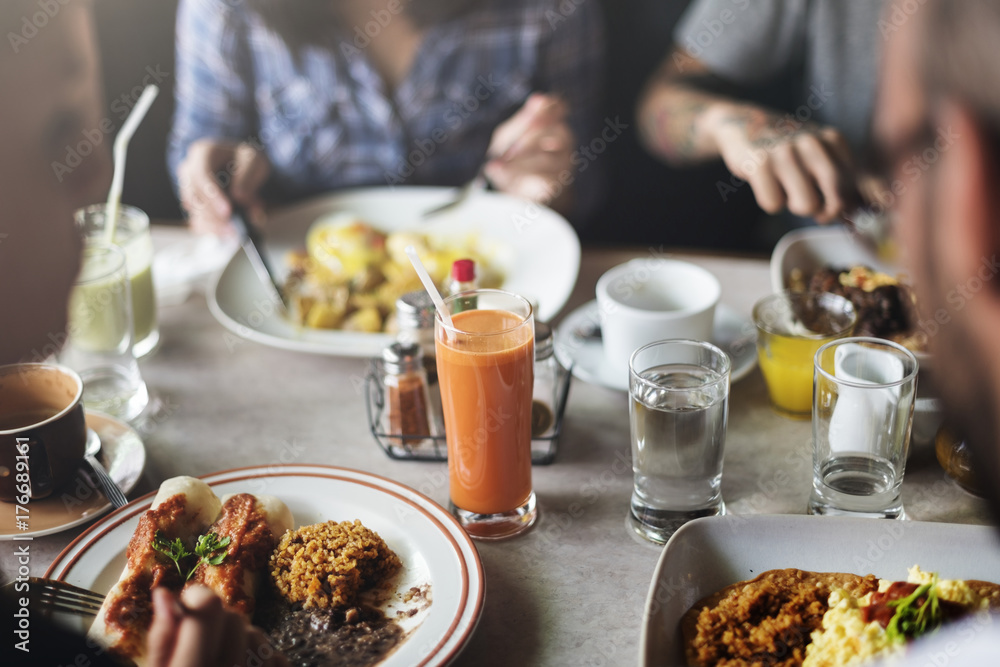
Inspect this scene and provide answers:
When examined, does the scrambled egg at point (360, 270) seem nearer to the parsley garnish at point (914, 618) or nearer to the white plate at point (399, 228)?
the white plate at point (399, 228)

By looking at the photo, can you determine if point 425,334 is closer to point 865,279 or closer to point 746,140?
point 865,279

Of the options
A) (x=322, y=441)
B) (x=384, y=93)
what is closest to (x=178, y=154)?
(x=384, y=93)

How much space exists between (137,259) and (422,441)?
22.5 inches

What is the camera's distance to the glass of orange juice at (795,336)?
3.28 ft

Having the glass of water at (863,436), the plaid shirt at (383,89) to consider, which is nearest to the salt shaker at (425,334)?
the glass of water at (863,436)

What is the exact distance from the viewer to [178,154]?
76.2 inches

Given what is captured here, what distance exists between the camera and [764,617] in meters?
0.69

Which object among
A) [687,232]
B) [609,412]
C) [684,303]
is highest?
[684,303]

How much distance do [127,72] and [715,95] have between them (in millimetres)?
1371

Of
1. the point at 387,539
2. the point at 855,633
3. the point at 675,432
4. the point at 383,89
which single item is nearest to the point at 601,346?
the point at 675,432

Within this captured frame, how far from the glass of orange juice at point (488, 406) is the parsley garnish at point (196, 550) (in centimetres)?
25

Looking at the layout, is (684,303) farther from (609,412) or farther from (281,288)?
(281,288)

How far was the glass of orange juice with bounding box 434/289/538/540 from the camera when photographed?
802 mm

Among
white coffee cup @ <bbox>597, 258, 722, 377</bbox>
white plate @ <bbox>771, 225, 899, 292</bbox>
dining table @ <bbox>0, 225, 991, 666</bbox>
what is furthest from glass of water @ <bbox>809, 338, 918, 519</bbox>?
white plate @ <bbox>771, 225, 899, 292</bbox>
